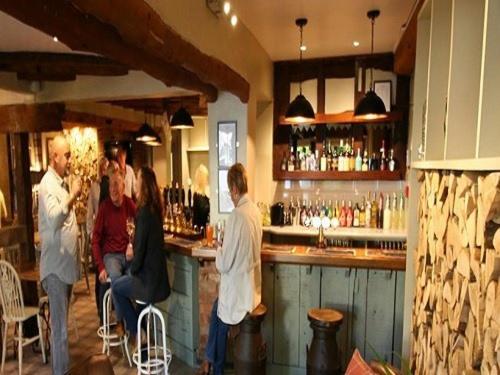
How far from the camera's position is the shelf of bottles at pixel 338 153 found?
434 cm

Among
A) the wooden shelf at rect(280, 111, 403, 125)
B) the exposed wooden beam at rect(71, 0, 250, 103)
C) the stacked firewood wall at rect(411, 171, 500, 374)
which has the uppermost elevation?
the exposed wooden beam at rect(71, 0, 250, 103)

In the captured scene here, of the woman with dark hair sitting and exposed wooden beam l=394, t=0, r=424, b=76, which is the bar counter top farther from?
exposed wooden beam l=394, t=0, r=424, b=76

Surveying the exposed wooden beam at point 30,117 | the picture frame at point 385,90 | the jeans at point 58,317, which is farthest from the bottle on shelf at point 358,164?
the exposed wooden beam at point 30,117

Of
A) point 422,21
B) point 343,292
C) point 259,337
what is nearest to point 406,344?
point 343,292

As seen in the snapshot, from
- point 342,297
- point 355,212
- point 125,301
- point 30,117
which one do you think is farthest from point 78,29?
point 355,212

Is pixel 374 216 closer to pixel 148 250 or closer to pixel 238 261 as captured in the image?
pixel 238 261

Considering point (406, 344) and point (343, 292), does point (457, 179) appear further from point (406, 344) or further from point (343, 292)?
point (343, 292)

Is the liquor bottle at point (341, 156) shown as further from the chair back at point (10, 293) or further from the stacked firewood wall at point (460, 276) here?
the chair back at point (10, 293)

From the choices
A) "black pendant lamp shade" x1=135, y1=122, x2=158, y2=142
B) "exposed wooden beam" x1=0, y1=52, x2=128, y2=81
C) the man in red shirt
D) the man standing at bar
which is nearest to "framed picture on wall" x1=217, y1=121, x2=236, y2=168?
the man in red shirt

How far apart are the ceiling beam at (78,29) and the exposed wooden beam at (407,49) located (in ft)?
6.44

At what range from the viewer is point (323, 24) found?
132 inches

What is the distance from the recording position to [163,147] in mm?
7504

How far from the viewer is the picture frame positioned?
14.2 feet

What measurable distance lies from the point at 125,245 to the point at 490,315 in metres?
2.84
